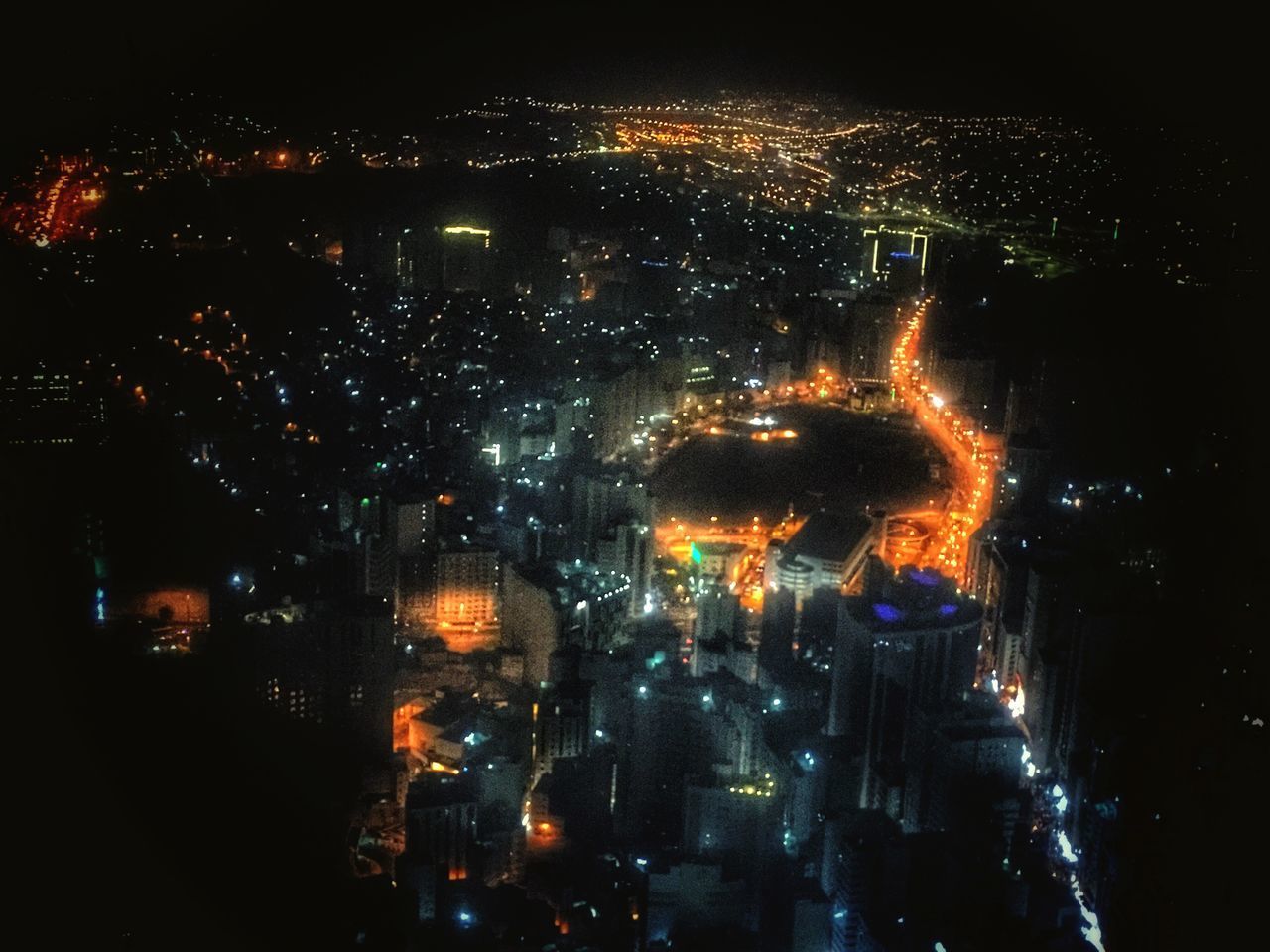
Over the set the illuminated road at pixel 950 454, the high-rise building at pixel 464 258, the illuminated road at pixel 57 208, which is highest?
the illuminated road at pixel 57 208

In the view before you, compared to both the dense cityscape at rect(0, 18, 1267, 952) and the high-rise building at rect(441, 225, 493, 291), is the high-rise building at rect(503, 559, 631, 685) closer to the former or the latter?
the dense cityscape at rect(0, 18, 1267, 952)

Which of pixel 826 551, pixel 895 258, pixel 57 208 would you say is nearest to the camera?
pixel 57 208

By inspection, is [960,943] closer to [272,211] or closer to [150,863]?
[150,863]

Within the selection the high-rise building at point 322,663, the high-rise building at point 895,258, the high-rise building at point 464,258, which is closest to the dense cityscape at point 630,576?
the high-rise building at point 322,663

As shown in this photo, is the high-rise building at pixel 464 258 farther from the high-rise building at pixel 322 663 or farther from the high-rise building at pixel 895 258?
the high-rise building at pixel 322 663

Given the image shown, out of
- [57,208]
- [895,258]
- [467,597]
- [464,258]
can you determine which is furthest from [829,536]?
[464,258]

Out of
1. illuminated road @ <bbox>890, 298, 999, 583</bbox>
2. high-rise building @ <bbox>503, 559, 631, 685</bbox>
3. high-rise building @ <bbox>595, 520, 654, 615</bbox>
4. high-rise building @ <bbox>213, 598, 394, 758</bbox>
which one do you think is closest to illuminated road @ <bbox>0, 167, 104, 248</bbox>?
high-rise building @ <bbox>213, 598, 394, 758</bbox>

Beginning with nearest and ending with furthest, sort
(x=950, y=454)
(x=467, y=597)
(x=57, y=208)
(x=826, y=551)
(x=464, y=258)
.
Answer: (x=57, y=208)
(x=467, y=597)
(x=826, y=551)
(x=950, y=454)
(x=464, y=258)

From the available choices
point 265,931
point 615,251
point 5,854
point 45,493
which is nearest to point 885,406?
point 615,251

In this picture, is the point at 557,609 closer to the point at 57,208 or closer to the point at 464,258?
the point at 57,208
